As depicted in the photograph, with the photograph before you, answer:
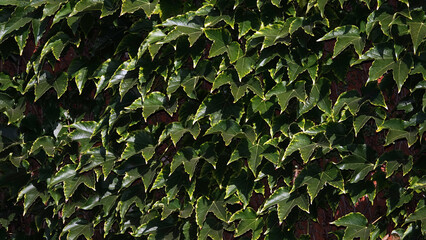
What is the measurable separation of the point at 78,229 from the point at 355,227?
1.55 m

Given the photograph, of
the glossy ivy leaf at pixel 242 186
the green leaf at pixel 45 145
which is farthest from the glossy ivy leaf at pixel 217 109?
the green leaf at pixel 45 145

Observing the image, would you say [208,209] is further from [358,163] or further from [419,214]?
[419,214]

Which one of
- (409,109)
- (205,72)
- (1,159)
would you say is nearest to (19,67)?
(1,159)

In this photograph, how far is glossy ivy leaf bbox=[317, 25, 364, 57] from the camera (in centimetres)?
279

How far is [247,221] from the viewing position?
3.17 metres

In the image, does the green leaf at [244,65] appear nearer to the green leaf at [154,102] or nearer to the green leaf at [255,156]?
the green leaf at [255,156]

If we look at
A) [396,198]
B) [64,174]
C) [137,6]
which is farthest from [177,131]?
[396,198]

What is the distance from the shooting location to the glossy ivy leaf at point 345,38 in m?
2.79

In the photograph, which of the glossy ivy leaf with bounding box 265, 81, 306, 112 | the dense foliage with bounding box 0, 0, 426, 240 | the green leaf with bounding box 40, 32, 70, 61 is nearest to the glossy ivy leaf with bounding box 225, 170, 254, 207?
the dense foliage with bounding box 0, 0, 426, 240

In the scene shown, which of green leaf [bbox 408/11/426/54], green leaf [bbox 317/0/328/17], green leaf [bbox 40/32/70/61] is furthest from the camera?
green leaf [bbox 40/32/70/61]

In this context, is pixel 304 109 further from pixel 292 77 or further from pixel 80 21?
pixel 80 21

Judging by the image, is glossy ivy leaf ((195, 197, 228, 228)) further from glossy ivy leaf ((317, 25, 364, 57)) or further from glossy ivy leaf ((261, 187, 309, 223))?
glossy ivy leaf ((317, 25, 364, 57))

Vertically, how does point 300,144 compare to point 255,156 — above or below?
above

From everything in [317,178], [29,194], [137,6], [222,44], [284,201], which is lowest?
[29,194]
